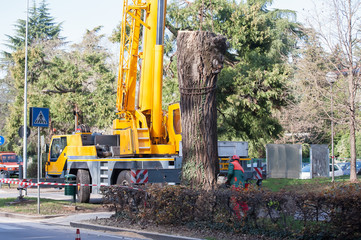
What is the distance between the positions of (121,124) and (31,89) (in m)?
22.7

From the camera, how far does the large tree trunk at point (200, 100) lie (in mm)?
12172

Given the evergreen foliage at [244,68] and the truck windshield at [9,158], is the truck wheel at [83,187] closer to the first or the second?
the evergreen foliage at [244,68]

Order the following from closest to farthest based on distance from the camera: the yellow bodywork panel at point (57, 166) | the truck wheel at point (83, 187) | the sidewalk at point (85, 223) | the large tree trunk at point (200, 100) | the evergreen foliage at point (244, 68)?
the sidewalk at point (85, 223) < the large tree trunk at point (200, 100) < the truck wheel at point (83, 187) < the yellow bodywork panel at point (57, 166) < the evergreen foliage at point (244, 68)

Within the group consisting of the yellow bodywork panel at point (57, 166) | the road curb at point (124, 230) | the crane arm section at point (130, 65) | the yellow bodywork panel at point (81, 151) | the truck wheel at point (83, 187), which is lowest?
the road curb at point (124, 230)

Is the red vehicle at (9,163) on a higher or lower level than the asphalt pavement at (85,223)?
higher

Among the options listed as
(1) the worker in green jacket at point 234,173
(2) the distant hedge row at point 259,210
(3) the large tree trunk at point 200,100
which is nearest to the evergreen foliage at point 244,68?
(1) the worker in green jacket at point 234,173

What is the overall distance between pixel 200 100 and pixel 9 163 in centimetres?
3025

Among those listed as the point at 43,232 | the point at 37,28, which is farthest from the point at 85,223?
the point at 37,28

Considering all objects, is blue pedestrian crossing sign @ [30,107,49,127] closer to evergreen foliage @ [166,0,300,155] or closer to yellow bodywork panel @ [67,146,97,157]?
yellow bodywork panel @ [67,146,97,157]

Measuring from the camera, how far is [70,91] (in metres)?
36.0

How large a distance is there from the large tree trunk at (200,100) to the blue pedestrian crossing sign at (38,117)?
5.60 metres

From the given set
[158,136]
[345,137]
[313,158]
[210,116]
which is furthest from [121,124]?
[345,137]

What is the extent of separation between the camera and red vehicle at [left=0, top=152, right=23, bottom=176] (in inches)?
1486

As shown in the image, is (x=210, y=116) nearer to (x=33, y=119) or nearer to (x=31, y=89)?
(x=33, y=119)
